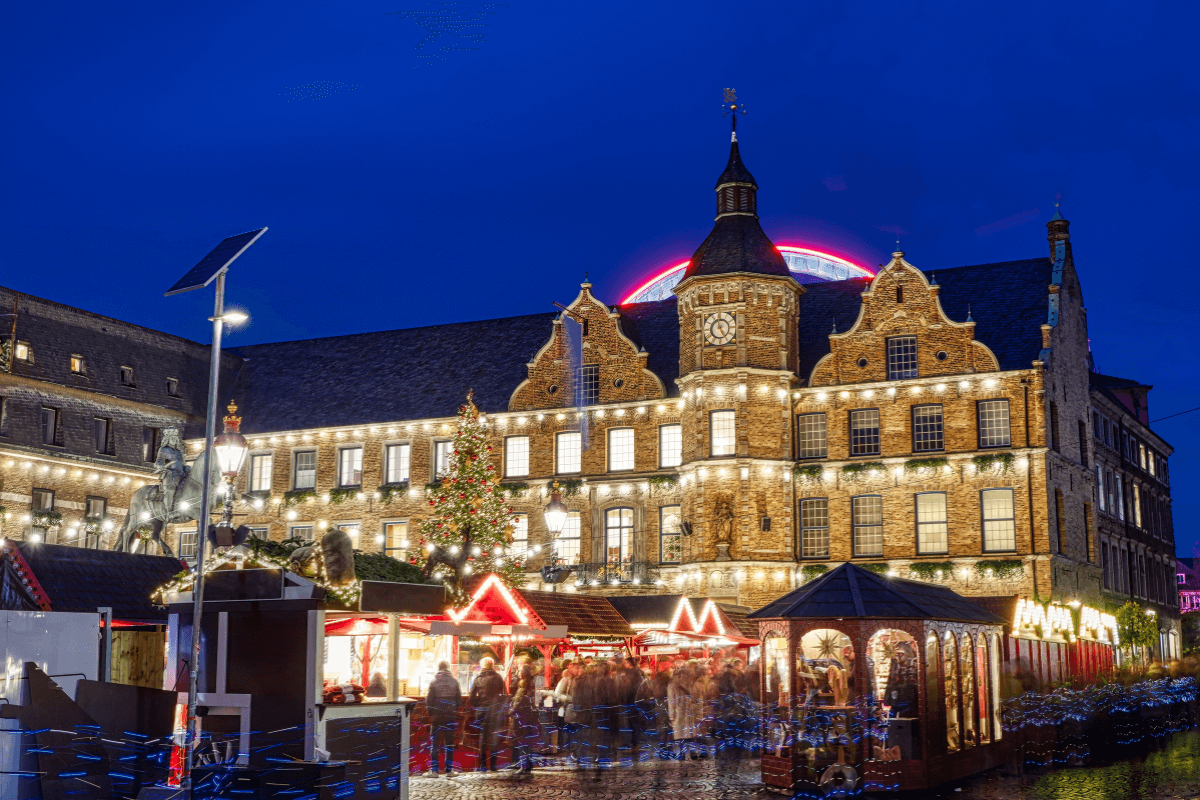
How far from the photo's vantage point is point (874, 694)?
59.9ft

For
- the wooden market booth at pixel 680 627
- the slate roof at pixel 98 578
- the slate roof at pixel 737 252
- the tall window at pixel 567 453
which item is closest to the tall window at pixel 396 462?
the tall window at pixel 567 453

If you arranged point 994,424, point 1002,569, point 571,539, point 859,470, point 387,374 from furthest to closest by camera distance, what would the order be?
point 387,374
point 571,539
point 859,470
point 994,424
point 1002,569

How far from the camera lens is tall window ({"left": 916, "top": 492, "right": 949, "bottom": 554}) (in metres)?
39.0

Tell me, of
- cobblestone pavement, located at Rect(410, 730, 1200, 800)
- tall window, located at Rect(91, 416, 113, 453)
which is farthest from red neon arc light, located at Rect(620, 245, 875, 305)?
cobblestone pavement, located at Rect(410, 730, 1200, 800)

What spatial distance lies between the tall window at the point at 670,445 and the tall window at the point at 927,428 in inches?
294

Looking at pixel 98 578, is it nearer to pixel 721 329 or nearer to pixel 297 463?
pixel 721 329

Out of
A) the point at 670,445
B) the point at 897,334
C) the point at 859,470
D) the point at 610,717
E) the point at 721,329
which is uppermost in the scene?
the point at 721,329

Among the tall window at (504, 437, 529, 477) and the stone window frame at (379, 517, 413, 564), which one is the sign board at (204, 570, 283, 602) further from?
the stone window frame at (379, 517, 413, 564)

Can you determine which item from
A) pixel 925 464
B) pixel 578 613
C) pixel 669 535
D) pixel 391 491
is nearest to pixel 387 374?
pixel 391 491

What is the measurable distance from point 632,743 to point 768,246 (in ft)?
72.0

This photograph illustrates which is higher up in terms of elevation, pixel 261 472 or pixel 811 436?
pixel 811 436

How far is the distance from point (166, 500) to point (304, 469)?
1607cm

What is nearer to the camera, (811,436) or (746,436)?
(746,436)

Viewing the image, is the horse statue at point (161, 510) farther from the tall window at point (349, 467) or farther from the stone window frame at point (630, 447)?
the stone window frame at point (630, 447)
